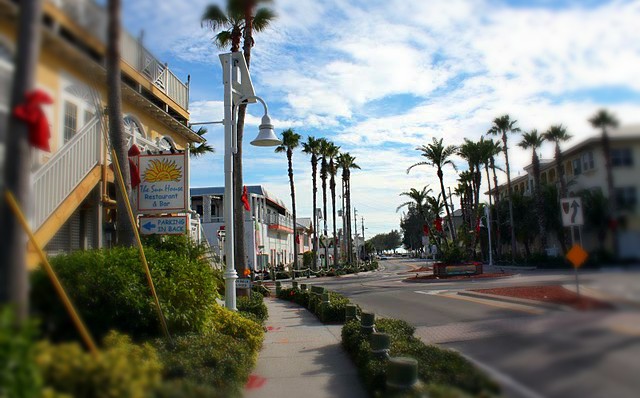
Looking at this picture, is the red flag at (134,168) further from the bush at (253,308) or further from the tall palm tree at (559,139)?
the tall palm tree at (559,139)

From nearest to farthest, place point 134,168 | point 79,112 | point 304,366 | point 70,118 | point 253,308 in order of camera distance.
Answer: point 79,112 < point 70,118 < point 304,366 < point 134,168 < point 253,308

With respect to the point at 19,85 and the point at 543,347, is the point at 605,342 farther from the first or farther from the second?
the point at 19,85

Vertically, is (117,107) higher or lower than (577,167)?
higher

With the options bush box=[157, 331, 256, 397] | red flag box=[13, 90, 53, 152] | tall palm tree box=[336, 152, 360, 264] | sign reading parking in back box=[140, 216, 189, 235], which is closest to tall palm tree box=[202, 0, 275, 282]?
sign reading parking in back box=[140, 216, 189, 235]

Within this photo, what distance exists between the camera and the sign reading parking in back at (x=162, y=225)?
10.5 metres

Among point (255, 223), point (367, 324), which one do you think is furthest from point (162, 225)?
point (255, 223)

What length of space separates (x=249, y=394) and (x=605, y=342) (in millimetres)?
5157

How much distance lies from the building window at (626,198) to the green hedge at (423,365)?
1.27m

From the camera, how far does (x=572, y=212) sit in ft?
10.2

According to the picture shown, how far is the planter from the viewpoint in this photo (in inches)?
1227

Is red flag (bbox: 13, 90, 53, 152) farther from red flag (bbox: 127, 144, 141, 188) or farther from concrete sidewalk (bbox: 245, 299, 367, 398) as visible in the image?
red flag (bbox: 127, 144, 141, 188)

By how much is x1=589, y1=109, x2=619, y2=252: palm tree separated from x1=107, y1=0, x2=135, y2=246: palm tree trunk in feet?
10.4

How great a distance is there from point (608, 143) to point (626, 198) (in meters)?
0.33

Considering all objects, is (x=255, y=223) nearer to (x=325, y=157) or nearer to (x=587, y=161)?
(x=325, y=157)
